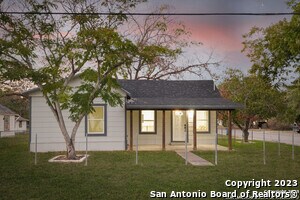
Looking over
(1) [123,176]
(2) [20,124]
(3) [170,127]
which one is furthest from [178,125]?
(2) [20,124]

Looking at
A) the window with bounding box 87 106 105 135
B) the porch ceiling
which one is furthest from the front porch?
the window with bounding box 87 106 105 135

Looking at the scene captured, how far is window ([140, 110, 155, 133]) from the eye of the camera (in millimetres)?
23797

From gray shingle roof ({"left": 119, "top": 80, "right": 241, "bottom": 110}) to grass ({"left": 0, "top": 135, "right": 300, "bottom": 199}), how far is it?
5.00m

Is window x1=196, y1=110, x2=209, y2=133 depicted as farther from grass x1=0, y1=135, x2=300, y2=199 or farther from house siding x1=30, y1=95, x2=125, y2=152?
grass x1=0, y1=135, x2=300, y2=199

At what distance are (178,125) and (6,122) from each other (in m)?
30.1

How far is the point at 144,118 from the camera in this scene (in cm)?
2386

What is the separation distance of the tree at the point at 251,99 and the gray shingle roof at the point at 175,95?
3677 millimetres

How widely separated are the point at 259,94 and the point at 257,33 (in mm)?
11348

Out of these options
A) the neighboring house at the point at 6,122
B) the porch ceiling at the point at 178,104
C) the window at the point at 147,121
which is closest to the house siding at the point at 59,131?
the porch ceiling at the point at 178,104

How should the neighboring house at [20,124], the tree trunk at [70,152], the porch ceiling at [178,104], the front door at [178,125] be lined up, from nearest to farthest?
1. the tree trunk at [70,152]
2. the porch ceiling at [178,104]
3. the front door at [178,125]
4. the neighboring house at [20,124]

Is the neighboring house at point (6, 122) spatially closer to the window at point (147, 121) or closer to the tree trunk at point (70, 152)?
the window at point (147, 121)

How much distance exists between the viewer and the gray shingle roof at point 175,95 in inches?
823

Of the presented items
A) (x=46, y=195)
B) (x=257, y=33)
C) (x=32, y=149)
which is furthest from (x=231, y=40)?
(x=46, y=195)

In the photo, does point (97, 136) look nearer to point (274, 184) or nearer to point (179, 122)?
point (179, 122)
